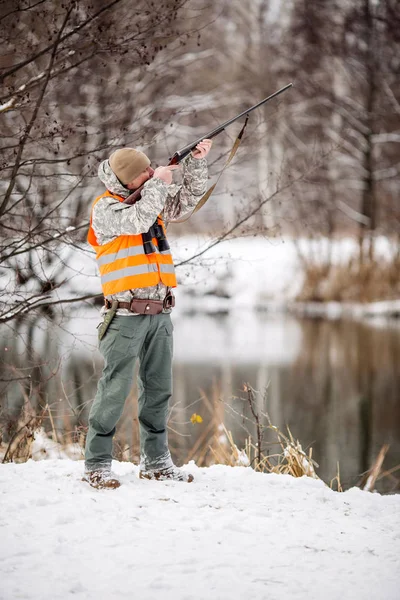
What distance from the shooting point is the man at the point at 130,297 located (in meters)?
2.95

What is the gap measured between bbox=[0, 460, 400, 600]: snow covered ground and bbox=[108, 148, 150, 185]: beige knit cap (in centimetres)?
137

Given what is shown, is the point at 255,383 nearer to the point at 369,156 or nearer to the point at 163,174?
the point at 163,174

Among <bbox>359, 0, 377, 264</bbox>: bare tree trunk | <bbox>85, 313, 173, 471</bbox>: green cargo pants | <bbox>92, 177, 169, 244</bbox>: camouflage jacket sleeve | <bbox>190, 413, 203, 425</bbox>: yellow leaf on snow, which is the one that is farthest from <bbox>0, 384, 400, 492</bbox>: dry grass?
<bbox>359, 0, 377, 264</bbox>: bare tree trunk

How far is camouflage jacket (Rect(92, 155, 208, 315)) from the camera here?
2865mm

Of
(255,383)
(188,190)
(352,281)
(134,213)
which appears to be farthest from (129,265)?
(352,281)

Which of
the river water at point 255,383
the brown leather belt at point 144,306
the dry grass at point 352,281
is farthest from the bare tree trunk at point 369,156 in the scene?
the brown leather belt at point 144,306

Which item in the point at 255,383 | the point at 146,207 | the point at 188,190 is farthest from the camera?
the point at 255,383

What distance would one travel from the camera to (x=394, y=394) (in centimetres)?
863

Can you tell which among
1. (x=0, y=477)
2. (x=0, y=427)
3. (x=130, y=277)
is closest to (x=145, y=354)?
(x=130, y=277)

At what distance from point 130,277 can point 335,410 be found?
558 centimetres

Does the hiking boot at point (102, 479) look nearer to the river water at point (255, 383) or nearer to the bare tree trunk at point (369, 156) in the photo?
the river water at point (255, 383)

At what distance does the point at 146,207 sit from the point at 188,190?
1.63 ft

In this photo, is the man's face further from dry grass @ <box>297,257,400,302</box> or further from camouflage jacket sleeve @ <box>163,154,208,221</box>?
dry grass @ <box>297,257,400,302</box>

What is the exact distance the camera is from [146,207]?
2.85m
